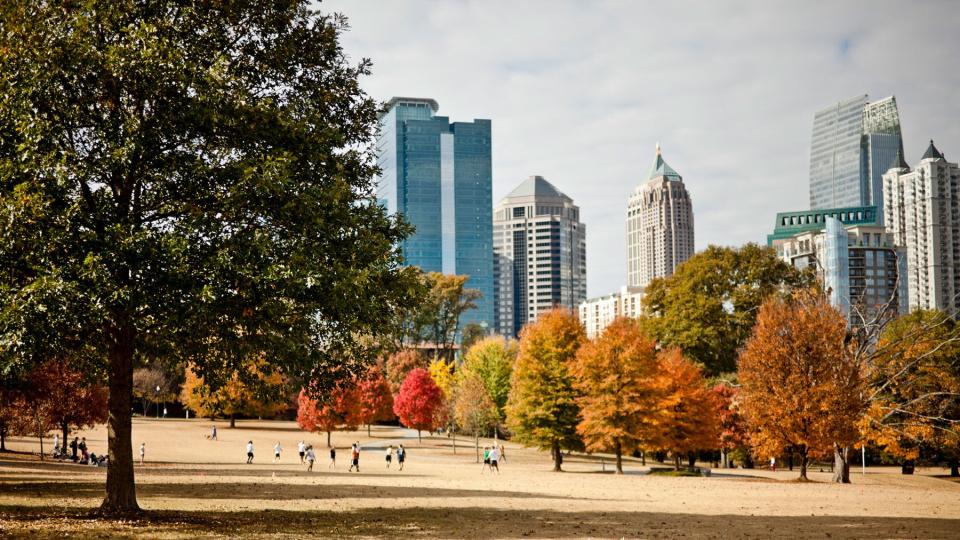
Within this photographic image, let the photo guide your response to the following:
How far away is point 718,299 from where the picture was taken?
7025 centimetres

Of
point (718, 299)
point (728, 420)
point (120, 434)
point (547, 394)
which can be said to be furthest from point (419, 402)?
point (120, 434)

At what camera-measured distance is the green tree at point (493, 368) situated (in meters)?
85.2

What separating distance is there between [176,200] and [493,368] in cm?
6929

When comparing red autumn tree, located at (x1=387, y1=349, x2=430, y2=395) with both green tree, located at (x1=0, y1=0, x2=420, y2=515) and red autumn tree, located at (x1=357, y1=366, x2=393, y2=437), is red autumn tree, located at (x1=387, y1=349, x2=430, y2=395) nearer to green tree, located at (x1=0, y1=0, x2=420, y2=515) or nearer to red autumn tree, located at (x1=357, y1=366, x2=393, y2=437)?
red autumn tree, located at (x1=357, y1=366, x2=393, y2=437)

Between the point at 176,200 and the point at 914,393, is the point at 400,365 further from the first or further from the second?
the point at 176,200

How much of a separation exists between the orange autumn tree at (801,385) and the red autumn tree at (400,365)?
174 feet

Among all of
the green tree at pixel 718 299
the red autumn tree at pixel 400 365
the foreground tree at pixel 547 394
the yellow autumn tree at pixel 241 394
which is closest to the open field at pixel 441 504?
the yellow autumn tree at pixel 241 394

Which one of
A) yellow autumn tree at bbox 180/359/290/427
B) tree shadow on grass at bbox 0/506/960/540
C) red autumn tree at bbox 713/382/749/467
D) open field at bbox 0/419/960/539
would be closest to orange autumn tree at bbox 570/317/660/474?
open field at bbox 0/419/960/539

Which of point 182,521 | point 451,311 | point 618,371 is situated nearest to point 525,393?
point 618,371

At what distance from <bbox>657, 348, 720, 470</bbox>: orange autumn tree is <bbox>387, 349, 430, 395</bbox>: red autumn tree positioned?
43.4 m

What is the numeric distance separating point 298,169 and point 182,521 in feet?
28.6

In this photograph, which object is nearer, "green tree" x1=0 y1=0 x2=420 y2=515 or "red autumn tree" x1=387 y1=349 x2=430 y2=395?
"green tree" x1=0 y1=0 x2=420 y2=515

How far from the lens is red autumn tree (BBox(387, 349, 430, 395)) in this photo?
95300mm

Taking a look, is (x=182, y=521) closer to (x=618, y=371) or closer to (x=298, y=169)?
(x=298, y=169)
